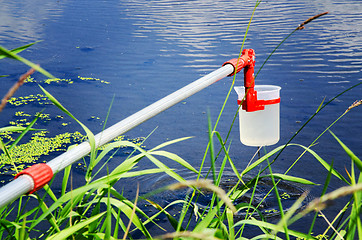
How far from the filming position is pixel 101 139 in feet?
4.12

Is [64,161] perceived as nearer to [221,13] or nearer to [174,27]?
[174,27]

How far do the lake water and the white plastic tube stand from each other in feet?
3.32

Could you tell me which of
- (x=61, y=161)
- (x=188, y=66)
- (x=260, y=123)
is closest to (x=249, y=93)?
(x=260, y=123)

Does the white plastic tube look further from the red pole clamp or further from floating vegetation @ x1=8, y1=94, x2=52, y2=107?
floating vegetation @ x1=8, y1=94, x2=52, y2=107

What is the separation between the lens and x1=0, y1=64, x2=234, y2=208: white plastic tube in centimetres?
95

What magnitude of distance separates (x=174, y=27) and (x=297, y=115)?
15.1ft

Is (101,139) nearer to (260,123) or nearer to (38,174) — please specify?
(38,174)

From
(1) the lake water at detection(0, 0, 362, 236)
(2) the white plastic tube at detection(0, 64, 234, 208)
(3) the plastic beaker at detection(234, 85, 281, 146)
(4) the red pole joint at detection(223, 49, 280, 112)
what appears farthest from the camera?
(1) the lake water at detection(0, 0, 362, 236)

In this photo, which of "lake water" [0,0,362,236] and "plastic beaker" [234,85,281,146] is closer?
"plastic beaker" [234,85,281,146]

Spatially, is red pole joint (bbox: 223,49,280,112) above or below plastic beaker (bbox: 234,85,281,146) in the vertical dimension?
above

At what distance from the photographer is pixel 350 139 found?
→ 116 inches

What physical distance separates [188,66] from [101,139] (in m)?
3.80

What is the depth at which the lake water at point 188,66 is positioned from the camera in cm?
313

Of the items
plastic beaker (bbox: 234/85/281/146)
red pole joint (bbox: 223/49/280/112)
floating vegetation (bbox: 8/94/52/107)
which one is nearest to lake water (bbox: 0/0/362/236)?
floating vegetation (bbox: 8/94/52/107)
